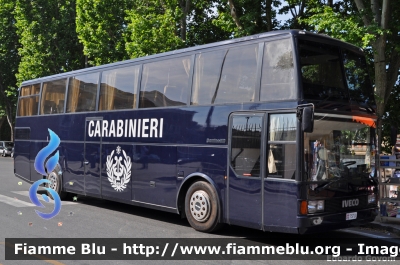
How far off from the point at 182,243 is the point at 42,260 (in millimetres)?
2375

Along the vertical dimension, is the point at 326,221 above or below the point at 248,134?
below

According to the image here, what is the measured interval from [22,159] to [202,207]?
860cm

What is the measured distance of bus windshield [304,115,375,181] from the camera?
7.67 m

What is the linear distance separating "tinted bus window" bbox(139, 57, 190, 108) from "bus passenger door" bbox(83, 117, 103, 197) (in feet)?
6.31

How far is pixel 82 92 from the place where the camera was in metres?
12.9

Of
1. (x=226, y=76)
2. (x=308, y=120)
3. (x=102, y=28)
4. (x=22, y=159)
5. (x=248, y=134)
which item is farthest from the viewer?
(x=102, y=28)

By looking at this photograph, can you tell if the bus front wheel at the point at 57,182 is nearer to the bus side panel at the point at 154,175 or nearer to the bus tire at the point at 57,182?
the bus tire at the point at 57,182

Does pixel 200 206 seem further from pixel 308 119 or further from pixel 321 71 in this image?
pixel 321 71

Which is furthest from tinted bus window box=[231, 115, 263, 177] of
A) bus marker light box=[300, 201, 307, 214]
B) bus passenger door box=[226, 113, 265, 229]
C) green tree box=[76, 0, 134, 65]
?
green tree box=[76, 0, 134, 65]

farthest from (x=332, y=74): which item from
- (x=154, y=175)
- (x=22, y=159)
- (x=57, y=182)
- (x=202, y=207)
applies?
(x=22, y=159)

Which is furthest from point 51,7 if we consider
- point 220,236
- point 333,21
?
point 220,236

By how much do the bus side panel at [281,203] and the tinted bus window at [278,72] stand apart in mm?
1419

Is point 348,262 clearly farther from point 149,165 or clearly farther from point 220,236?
point 149,165

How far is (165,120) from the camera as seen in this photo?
10203 mm
